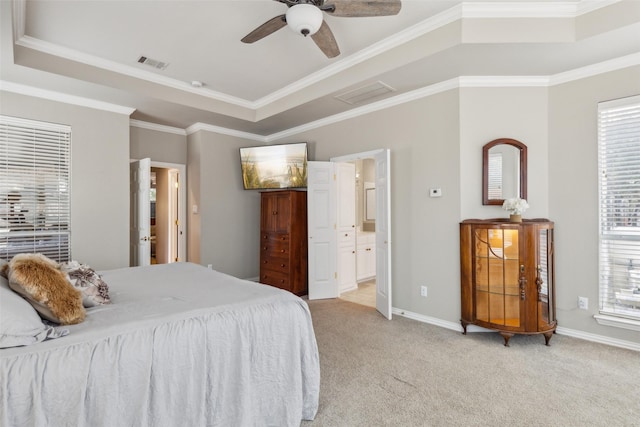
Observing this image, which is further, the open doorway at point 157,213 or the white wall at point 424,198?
the open doorway at point 157,213

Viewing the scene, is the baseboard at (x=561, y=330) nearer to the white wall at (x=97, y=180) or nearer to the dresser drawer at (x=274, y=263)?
the dresser drawer at (x=274, y=263)

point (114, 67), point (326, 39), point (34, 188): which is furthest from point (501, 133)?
point (34, 188)

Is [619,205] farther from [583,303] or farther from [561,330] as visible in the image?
[561,330]

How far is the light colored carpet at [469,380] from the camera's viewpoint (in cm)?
200

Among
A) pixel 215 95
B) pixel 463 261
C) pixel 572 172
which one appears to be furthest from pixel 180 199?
pixel 572 172

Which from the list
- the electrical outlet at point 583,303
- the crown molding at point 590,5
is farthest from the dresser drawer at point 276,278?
the crown molding at point 590,5

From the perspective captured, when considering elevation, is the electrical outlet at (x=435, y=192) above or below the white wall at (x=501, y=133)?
below

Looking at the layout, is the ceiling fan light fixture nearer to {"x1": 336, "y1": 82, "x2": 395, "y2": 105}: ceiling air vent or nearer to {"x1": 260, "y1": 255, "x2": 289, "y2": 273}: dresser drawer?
{"x1": 336, "y1": 82, "x2": 395, "y2": 105}: ceiling air vent

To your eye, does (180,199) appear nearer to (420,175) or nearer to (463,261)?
(420,175)

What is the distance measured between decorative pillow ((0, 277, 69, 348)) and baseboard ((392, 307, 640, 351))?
333cm

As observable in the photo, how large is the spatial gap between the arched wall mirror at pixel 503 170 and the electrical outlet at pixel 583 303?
1112 mm

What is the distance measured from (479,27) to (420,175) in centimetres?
157

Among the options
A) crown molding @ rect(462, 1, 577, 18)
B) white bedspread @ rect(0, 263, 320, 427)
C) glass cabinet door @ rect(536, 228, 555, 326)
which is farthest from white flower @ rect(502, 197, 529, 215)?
white bedspread @ rect(0, 263, 320, 427)

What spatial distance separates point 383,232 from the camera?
3986 mm
